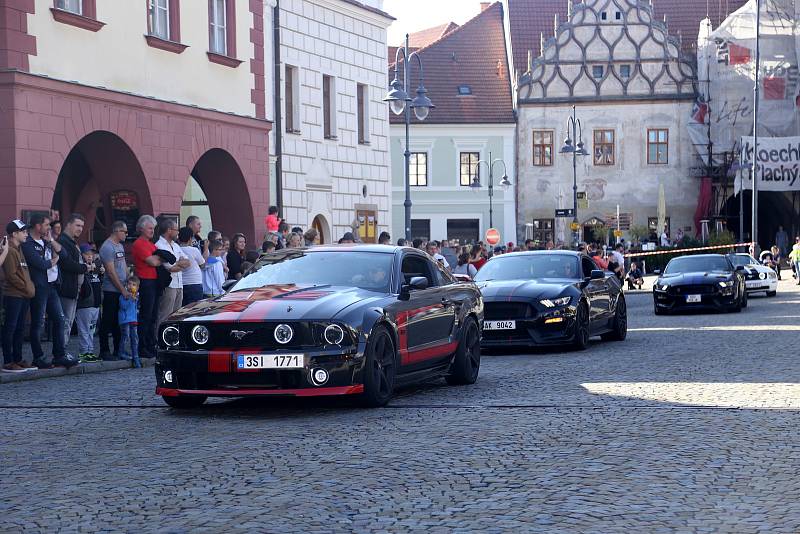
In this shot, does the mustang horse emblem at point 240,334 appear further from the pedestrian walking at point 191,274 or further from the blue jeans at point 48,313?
the pedestrian walking at point 191,274

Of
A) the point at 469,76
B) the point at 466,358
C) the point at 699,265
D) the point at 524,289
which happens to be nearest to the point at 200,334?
the point at 466,358

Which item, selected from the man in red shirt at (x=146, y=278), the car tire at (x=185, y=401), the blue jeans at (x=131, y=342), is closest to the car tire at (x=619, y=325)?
the man in red shirt at (x=146, y=278)

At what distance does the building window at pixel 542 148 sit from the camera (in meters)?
72.9

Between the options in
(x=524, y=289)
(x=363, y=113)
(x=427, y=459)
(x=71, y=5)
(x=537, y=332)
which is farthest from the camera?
(x=363, y=113)

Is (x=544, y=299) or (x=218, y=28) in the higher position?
(x=218, y=28)

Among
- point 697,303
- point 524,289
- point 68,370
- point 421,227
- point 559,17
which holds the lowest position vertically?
point 697,303

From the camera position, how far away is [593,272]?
21.1m

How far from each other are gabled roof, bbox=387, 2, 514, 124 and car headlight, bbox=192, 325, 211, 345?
6011cm

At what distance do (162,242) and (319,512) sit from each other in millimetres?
11485

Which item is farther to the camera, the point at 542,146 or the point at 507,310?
the point at 542,146

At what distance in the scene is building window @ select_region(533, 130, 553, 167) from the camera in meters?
72.9

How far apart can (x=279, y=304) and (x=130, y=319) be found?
683 cm

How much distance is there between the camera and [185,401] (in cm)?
1208

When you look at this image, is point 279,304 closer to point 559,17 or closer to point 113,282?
point 113,282
